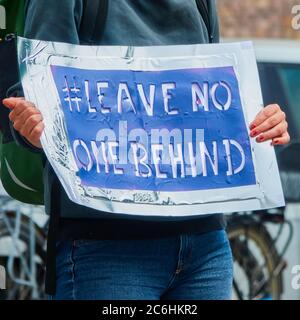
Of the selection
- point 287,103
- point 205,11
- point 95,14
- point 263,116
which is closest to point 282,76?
point 287,103

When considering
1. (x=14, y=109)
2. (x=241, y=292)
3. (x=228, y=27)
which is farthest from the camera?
(x=228, y=27)

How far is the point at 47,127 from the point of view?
2.18 m

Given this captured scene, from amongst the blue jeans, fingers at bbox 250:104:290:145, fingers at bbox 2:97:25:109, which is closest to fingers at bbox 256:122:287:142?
fingers at bbox 250:104:290:145

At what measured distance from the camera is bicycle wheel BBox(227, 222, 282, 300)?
516 centimetres

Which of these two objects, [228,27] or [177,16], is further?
[228,27]

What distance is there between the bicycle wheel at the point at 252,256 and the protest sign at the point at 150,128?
9.43 ft

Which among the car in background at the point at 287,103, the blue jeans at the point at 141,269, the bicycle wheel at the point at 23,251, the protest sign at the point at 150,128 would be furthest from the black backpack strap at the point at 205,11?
the bicycle wheel at the point at 23,251

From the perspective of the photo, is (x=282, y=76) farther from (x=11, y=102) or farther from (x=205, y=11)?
(x=11, y=102)

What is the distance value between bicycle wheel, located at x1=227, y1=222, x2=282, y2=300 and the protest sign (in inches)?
113

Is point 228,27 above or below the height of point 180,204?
above

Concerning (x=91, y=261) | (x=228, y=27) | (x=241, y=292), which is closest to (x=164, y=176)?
(x=91, y=261)

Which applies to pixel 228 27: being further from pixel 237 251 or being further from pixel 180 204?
pixel 180 204

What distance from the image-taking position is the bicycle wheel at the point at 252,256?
16.9 feet
